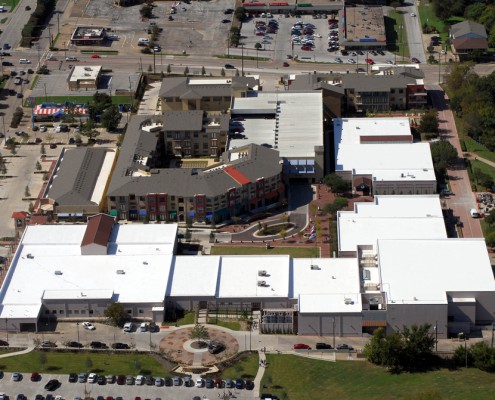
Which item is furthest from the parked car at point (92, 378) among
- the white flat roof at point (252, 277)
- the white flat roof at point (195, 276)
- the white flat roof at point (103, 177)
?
the white flat roof at point (103, 177)

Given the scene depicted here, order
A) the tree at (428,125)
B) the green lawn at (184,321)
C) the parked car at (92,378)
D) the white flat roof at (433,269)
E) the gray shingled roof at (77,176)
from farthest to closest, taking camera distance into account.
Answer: the tree at (428,125)
the gray shingled roof at (77,176)
the green lawn at (184,321)
the white flat roof at (433,269)
the parked car at (92,378)

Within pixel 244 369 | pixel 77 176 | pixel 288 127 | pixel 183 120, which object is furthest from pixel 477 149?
pixel 244 369

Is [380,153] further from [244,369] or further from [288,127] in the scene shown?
[244,369]

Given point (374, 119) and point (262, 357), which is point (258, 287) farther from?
point (374, 119)

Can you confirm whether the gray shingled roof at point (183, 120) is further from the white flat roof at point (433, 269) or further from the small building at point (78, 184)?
the white flat roof at point (433, 269)

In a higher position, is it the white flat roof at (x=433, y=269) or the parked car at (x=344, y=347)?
the white flat roof at (x=433, y=269)

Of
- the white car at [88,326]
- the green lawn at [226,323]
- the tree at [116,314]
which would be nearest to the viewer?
the tree at [116,314]

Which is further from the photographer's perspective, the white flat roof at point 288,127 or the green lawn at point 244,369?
the white flat roof at point 288,127

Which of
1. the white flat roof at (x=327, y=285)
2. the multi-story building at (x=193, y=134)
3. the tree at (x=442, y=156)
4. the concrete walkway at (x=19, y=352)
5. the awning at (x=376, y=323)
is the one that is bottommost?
the concrete walkway at (x=19, y=352)
